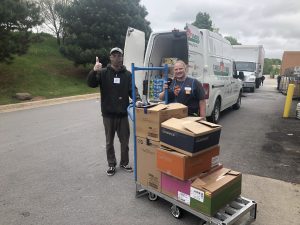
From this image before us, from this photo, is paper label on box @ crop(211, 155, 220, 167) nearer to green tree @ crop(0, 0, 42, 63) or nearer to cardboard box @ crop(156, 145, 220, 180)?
cardboard box @ crop(156, 145, 220, 180)

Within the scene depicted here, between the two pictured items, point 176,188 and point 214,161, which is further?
point 214,161

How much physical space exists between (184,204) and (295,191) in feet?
6.15

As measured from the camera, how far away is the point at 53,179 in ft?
15.4

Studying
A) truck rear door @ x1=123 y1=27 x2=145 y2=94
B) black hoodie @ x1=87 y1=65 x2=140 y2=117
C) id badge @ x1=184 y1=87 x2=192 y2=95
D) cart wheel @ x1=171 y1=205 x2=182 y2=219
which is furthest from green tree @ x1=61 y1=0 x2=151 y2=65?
cart wheel @ x1=171 y1=205 x2=182 y2=219

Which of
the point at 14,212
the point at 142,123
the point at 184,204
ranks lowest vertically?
the point at 14,212

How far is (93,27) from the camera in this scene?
19.9 meters

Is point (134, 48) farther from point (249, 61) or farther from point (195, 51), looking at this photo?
point (249, 61)

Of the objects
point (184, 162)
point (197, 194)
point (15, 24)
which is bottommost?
point (197, 194)

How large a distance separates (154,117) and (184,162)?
696 millimetres

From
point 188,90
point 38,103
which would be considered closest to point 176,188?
point 188,90

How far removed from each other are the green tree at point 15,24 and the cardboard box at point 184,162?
38.7 feet

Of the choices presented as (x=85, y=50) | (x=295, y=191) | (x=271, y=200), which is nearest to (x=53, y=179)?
(x=271, y=200)

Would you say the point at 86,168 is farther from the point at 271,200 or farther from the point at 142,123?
the point at 271,200

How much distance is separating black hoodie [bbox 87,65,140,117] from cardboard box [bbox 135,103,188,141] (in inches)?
34.3
